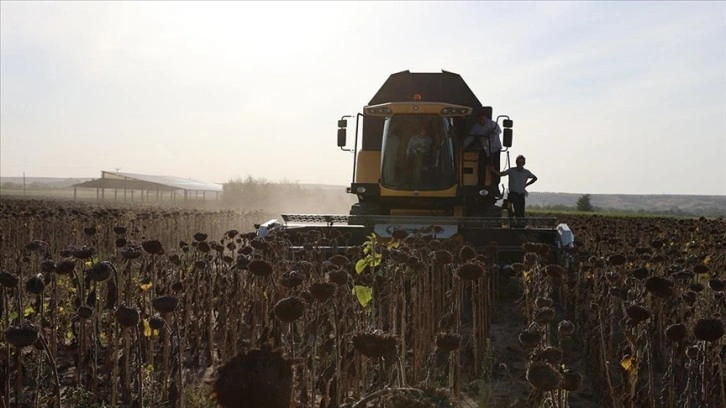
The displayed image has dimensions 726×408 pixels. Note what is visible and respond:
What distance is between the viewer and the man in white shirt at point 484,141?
46.9ft

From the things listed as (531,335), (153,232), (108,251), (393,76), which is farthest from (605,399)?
(153,232)

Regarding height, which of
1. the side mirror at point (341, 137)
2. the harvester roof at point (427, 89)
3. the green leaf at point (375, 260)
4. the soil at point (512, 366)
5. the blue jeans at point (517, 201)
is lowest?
the soil at point (512, 366)

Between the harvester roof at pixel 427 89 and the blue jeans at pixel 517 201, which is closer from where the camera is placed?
the blue jeans at pixel 517 201

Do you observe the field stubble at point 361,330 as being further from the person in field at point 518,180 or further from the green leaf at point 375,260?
the person in field at point 518,180

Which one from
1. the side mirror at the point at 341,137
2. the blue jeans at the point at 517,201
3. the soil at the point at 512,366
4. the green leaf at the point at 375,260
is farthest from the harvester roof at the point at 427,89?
the green leaf at the point at 375,260

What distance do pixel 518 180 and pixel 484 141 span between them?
3.46ft

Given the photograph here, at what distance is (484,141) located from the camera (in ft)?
48.1

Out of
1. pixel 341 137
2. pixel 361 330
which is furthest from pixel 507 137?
pixel 361 330

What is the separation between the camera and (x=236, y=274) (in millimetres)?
6457

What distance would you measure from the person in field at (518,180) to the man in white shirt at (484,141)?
0.23 m

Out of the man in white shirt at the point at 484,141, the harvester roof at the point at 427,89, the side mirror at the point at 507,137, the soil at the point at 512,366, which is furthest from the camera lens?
the harvester roof at the point at 427,89

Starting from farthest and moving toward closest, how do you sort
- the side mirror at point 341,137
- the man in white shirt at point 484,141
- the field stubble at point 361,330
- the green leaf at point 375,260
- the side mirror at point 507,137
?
the man in white shirt at point 484,141
the side mirror at point 341,137
the side mirror at point 507,137
the green leaf at point 375,260
the field stubble at point 361,330

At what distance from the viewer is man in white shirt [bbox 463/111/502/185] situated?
14.3 meters

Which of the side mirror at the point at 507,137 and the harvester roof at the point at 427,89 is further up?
the harvester roof at the point at 427,89
